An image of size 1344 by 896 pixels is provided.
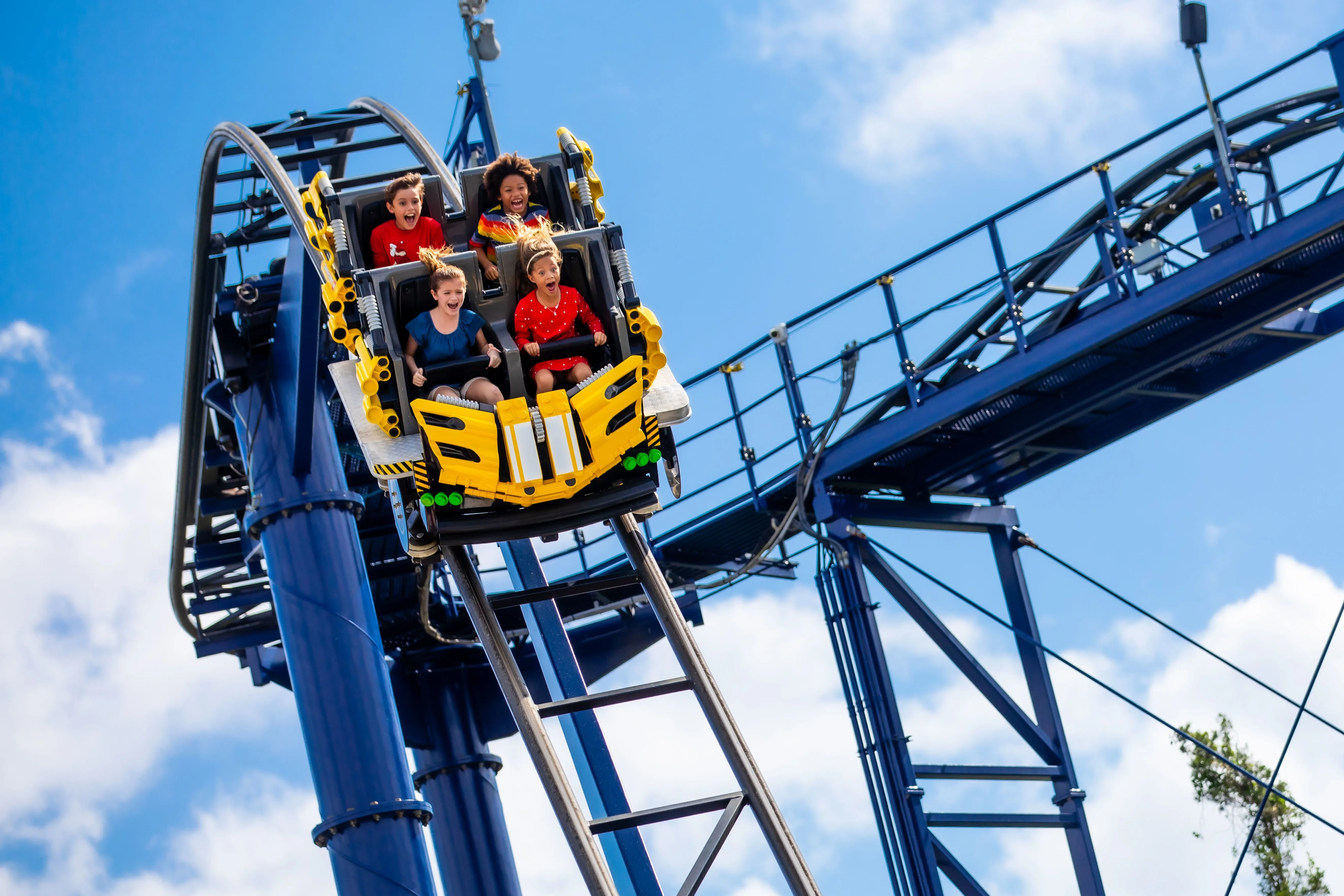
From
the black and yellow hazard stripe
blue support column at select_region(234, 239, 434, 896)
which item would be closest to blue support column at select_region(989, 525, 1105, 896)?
blue support column at select_region(234, 239, 434, 896)

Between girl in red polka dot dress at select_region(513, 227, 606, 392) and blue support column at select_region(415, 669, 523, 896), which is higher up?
blue support column at select_region(415, 669, 523, 896)

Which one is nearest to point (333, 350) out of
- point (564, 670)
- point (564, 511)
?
point (564, 670)

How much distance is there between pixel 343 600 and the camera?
8.71 m

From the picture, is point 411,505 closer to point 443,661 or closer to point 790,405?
point 790,405

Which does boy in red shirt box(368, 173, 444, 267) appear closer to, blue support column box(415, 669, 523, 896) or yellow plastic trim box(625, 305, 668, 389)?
yellow plastic trim box(625, 305, 668, 389)

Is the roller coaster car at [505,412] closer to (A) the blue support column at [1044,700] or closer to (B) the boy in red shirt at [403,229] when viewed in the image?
(B) the boy in red shirt at [403,229]

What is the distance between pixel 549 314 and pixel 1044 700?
509 centimetres

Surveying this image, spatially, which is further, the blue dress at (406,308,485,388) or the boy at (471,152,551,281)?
the boy at (471,152,551,281)

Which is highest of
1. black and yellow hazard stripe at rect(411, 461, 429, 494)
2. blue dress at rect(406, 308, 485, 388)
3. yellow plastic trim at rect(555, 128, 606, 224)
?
yellow plastic trim at rect(555, 128, 606, 224)

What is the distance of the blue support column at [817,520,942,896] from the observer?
9148mm

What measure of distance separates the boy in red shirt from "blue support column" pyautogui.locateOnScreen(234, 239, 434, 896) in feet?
6.36

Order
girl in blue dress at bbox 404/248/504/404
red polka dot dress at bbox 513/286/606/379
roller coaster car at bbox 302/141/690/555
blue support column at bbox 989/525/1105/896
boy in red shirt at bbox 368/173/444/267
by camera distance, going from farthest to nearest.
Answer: blue support column at bbox 989/525/1105/896, boy in red shirt at bbox 368/173/444/267, red polka dot dress at bbox 513/286/606/379, girl in blue dress at bbox 404/248/504/404, roller coaster car at bbox 302/141/690/555

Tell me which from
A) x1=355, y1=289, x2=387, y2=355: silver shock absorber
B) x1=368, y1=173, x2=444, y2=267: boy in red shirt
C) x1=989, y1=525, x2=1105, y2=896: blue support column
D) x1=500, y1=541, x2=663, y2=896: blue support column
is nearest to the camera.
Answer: x1=355, y1=289, x2=387, y2=355: silver shock absorber

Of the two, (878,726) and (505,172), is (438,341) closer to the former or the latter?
(505,172)
